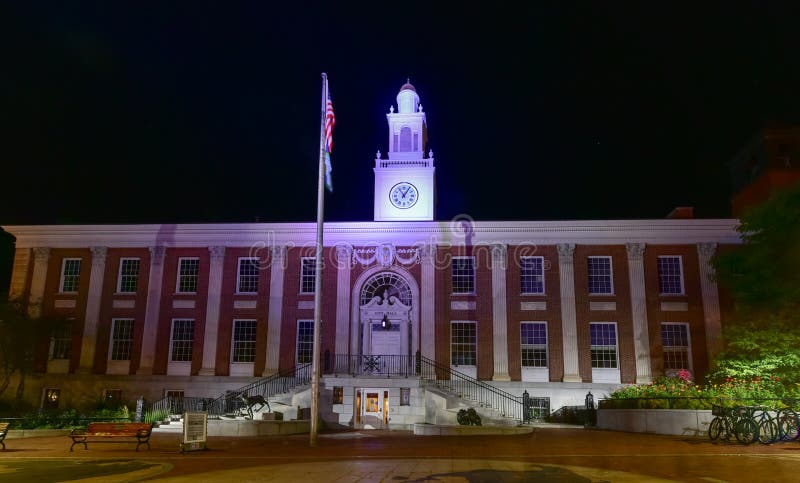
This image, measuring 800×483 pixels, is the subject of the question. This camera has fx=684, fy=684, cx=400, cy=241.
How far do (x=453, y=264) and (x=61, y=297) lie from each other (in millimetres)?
20665

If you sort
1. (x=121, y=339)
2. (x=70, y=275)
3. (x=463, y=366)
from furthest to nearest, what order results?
(x=70, y=275), (x=121, y=339), (x=463, y=366)

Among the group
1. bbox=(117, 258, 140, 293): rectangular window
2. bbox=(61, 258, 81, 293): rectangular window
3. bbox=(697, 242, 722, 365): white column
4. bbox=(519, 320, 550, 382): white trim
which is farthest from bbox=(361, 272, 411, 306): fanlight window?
bbox=(61, 258, 81, 293): rectangular window

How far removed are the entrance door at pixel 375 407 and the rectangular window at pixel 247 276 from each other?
28.3 feet

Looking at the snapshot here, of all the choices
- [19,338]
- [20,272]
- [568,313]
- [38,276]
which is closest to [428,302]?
[568,313]

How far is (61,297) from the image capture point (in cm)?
3603

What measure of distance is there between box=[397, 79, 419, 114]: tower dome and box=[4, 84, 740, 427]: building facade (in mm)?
7213

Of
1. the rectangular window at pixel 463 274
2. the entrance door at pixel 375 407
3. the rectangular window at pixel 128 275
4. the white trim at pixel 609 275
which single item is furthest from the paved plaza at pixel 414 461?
the rectangular window at pixel 128 275

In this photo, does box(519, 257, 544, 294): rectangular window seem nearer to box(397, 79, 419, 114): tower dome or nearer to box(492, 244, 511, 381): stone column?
box(492, 244, 511, 381): stone column

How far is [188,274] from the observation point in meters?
35.8

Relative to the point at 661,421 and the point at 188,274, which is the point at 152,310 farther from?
the point at 661,421

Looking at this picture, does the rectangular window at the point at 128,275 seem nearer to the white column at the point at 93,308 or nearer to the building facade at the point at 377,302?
the building facade at the point at 377,302

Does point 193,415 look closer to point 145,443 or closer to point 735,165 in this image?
point 145,443

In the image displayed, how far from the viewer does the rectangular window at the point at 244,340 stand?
34375mm

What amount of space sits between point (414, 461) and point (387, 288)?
20.0m
